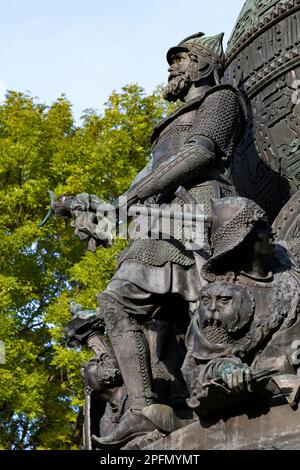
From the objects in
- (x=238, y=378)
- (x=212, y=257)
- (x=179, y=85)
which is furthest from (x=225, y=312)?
(x=179, y=85)

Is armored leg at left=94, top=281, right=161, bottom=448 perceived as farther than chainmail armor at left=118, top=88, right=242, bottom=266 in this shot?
No

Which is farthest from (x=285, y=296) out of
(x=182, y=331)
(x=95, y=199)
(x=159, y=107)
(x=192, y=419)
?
(x=159, y=107)

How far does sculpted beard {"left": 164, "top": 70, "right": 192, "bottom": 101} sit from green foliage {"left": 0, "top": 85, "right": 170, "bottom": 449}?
8.22 m

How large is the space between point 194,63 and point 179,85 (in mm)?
186

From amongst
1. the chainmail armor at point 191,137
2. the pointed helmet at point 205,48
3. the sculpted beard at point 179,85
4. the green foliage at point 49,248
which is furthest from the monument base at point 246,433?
the green foliage at point 49,248

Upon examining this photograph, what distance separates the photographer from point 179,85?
301 inches

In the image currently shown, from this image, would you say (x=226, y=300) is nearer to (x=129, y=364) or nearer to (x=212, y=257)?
(x=212, y=257)

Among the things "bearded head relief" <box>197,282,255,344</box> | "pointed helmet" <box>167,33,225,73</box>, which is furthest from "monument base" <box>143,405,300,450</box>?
"pointed helmet" <box>167,33,225,73</box>

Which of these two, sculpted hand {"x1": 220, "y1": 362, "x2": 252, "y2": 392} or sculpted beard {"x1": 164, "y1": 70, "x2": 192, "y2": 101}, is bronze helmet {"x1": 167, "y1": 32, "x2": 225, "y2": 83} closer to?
sculpted beard {"x1": 164, "y1": 70, "x2": 192, "y2": 101}

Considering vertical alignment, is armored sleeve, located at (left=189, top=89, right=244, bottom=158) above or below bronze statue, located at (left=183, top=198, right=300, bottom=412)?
above

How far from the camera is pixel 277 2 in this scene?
24.6 feet

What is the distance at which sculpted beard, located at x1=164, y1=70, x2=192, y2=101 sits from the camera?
7.62 meters

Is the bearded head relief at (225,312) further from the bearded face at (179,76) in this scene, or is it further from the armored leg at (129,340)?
the bearded face at (179,76)

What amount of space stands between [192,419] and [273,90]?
7.77 feet
